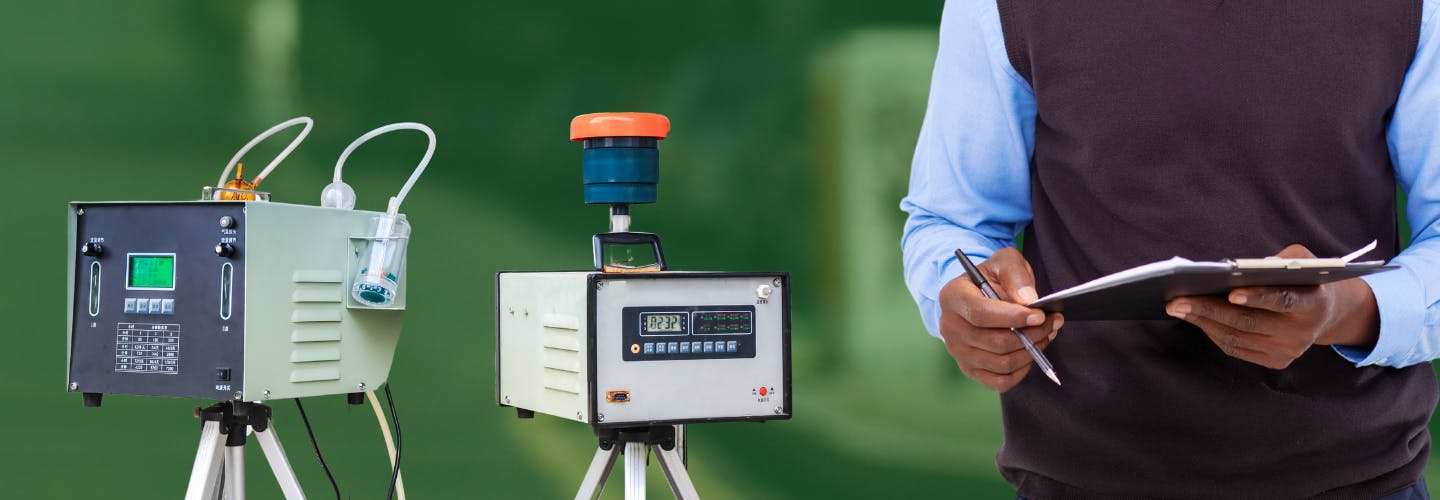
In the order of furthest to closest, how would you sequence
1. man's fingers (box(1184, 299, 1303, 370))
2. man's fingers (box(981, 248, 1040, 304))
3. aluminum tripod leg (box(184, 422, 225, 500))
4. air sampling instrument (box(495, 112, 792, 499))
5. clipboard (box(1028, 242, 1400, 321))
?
aluminum tripod leg (box(184, 422, 225, 500)), air sampling instrument (box(495, 112, 792, 499)), man's fingers (box(981, 248, 1040, 304)), man's fingers (box(1184, 299, 1303, 370)), clipboard (box(1028, 242, 1400, 321))

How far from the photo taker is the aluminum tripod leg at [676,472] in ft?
6.33

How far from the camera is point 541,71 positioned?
2.82 meters

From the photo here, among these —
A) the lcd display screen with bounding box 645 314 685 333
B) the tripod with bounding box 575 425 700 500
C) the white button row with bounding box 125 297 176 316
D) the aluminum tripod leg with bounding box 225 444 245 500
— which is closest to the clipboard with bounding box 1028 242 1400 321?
the lcd display screen with bounding box 645 314 685 333

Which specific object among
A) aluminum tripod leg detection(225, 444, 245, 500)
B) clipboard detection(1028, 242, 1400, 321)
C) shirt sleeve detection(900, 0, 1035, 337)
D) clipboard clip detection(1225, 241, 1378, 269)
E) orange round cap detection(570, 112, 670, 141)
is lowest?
aluminum tripod leg detection(225, 444, 245, 500)

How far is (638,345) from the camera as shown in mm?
1775

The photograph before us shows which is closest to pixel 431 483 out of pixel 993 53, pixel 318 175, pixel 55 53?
pixel 318 175

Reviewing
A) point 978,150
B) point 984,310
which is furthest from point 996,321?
point 978,150

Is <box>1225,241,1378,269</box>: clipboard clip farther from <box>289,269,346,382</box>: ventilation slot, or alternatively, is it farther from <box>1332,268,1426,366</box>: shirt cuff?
<box>289,269,346,382</box>: ventilation slot

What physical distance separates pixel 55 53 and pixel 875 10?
1.82m

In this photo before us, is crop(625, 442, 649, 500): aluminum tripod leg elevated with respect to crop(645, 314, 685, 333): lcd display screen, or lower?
lower

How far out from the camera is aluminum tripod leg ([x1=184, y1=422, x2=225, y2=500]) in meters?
1.98

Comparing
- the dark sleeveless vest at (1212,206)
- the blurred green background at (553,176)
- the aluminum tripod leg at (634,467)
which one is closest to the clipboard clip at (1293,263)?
the dark sleeveless vest at (1212,206)

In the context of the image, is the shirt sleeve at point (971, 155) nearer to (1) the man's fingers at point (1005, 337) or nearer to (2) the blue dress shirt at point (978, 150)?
(2) the blue dress shirt at point (978, 150)

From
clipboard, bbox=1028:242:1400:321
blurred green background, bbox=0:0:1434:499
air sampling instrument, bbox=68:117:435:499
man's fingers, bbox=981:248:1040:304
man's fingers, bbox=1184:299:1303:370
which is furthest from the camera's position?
blurred green background, bbox=0:0:1434:499
